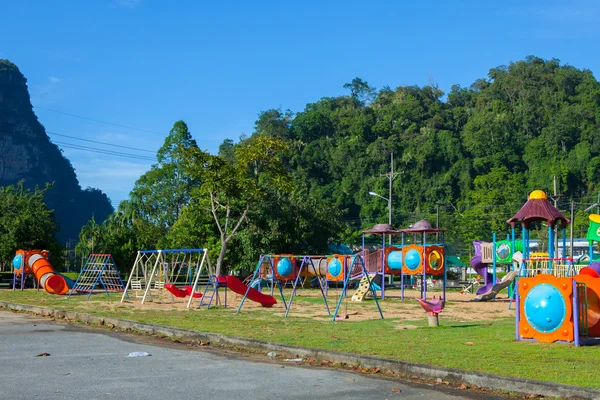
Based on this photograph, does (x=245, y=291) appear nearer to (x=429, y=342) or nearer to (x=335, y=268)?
(x=429, y=342)

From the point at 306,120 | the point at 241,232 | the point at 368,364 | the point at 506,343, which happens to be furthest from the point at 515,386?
the point at 306,120

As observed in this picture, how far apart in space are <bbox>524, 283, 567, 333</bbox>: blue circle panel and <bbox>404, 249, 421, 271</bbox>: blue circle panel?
18628mm

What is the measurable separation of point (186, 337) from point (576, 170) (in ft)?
294

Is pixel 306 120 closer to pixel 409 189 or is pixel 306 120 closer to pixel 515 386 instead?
pixel 409 189

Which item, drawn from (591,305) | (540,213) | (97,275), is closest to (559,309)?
(591,305)

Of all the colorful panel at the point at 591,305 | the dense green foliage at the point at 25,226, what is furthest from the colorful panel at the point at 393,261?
the dense green foliage at the point at 25,226

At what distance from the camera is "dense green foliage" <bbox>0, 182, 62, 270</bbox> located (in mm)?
40031

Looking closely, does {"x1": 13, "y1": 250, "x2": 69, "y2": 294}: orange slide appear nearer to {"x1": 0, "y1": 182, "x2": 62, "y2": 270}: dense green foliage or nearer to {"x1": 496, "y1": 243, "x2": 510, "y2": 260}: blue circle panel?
{"x1": 0, "y1": 182, "x2": 62, "y2": 270}: dense green foliage

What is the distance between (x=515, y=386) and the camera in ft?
24.8

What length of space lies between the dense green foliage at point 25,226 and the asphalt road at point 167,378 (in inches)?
1218

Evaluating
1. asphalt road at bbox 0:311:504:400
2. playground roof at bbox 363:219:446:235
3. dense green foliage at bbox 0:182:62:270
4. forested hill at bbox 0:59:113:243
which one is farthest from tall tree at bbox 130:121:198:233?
forested hill at bbox 0:59:113:243

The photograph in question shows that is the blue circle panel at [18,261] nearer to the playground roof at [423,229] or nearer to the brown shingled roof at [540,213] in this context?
the playground roof at [423,229]

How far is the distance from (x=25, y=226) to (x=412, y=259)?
2382cm

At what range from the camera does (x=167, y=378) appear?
A: 8258mm
